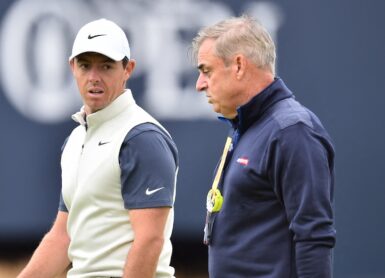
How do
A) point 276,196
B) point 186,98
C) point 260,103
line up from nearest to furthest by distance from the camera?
1. point 276,196
2. point 260,103
3. point 186,98

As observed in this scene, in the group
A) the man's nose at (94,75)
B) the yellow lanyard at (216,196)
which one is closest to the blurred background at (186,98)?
the man's nose at (94,75)

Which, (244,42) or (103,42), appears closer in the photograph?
(244,42)

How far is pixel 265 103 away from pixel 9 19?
11.6 feet

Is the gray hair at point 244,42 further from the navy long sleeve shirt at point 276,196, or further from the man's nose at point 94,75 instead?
the man's nose at point 94,75

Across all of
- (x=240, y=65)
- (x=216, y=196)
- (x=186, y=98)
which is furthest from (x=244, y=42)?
(x=186, y=98)

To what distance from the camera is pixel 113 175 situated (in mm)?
3670

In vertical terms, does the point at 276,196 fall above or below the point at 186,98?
above

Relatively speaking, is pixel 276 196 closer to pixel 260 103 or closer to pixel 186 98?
pixel 260 103

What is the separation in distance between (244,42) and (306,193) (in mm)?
563

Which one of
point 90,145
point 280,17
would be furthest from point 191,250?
point 90,145

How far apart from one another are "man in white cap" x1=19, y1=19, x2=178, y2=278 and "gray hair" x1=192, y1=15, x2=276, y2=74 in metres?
0.35

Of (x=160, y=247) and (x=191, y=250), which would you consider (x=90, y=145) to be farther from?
(x=191, y=250)

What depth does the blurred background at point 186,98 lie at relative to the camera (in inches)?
265

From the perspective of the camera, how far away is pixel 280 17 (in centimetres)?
689
